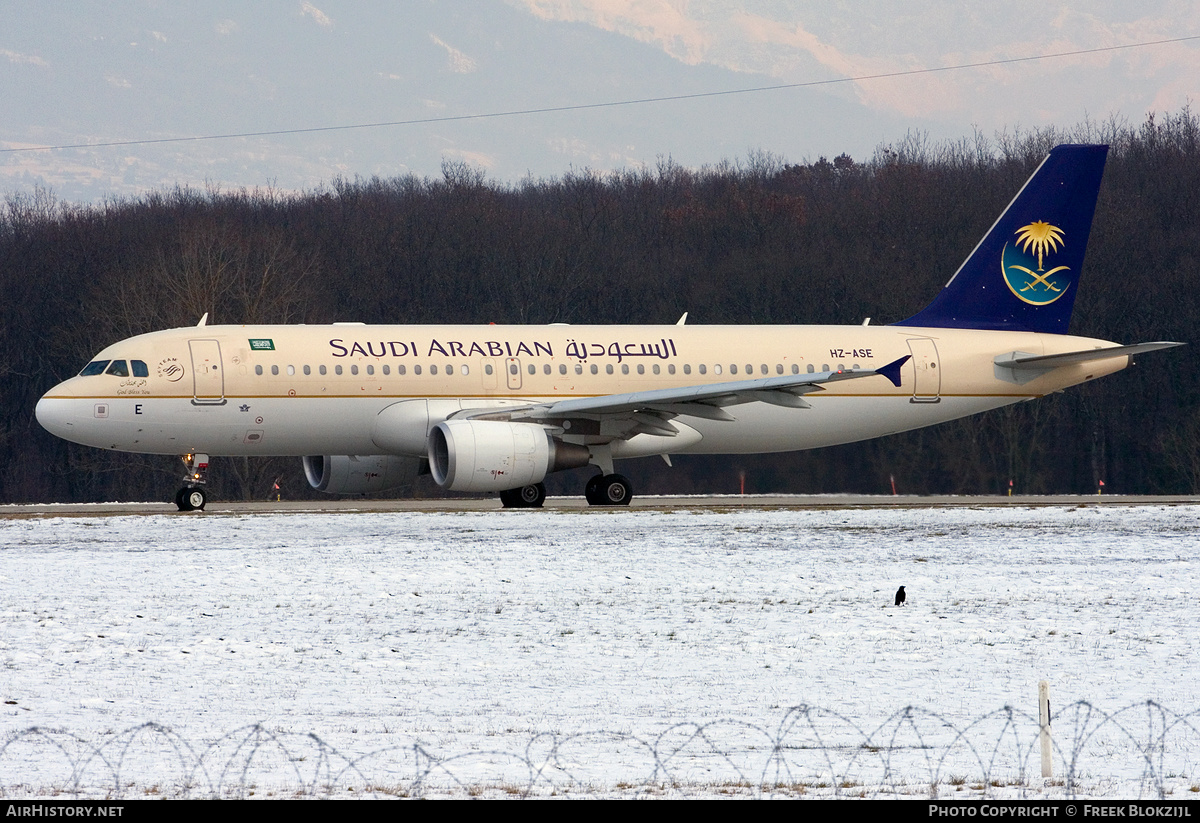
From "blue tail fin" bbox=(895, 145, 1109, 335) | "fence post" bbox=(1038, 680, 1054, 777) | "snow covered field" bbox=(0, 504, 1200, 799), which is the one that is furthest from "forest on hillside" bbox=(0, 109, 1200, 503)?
"fence post" bbox=(1038, 680, 1054, 777)

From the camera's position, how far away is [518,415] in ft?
89.1

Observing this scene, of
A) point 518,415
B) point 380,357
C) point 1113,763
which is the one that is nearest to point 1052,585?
point 1113,763

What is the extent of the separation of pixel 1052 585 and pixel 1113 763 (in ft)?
26.1

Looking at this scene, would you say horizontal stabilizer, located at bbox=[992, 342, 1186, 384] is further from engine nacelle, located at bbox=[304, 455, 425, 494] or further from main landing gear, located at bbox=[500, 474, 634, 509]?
engine nacelle, located at bbox=[304, 455, 425, 494]

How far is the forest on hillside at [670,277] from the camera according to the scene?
5228 centimetres

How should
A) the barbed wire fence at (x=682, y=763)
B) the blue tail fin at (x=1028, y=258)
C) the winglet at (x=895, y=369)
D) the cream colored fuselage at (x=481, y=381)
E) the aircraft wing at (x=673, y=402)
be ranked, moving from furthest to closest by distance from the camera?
the blue tail fin at (x=1028, y=258) → the winglet at (x=895, y=369) → the cream colored fuselage at (x=481, y=381) → the aircraft wing at (x=673, y=402) → the barbed wire fence at (x=682, y=763)

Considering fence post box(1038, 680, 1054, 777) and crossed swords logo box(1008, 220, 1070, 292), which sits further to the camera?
crossed swords logo box(1008, 220, 1070, 292)

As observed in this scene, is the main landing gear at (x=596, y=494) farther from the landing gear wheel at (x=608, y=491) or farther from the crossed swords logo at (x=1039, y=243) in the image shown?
the crossed swords logo at (x=1039, y=243)

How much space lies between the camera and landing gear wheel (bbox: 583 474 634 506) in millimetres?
28594

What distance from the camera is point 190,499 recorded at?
88.7ft

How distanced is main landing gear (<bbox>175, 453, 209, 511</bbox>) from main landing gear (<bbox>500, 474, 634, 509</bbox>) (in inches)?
223

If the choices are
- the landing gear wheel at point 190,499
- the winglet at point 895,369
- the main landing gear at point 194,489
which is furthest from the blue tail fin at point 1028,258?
the landing gear wheel at point 190,499

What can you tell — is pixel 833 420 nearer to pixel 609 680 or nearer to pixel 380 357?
pixel 380 357

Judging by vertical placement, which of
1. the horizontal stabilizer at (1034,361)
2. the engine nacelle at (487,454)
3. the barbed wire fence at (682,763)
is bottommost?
the barbed wire fence at (682,763)
